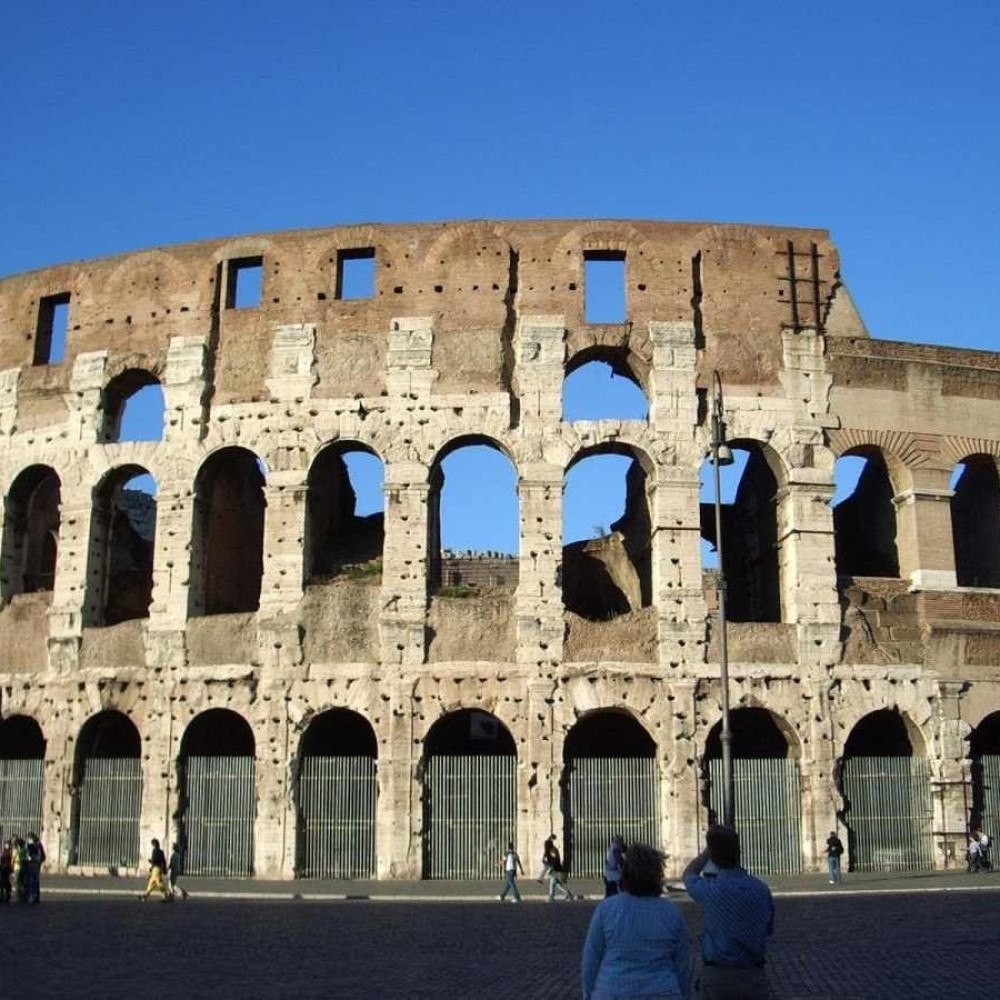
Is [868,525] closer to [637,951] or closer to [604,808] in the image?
[604,808]

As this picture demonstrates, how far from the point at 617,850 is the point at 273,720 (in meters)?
Result: 7.81

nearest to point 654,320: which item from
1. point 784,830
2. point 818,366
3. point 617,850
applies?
point 818,366

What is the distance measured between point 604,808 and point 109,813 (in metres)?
8.59

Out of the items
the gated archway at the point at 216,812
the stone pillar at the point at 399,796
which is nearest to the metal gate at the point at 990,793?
the stone pillar at the point at 399,796

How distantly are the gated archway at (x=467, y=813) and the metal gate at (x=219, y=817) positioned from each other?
306 cm

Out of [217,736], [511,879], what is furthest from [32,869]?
[217,736]

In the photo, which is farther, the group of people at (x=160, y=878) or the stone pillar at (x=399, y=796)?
the stone pillar at (x=399, y=796)

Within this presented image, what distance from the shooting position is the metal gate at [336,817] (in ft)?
65.2

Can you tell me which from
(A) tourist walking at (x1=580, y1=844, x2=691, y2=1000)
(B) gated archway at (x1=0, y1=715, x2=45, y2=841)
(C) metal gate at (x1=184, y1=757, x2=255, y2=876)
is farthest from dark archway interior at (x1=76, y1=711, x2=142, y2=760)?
(A) tourist walking at (x1=580, y1=844, x2=691, y2=1000)

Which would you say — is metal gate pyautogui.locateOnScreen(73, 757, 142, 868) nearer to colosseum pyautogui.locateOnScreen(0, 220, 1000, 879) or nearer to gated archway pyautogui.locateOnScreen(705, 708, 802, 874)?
colosseum pyautogui.locateOnScreen(0, 220, 1000, 879)

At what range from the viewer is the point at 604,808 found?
19.8 m

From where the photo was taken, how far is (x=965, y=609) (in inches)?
833

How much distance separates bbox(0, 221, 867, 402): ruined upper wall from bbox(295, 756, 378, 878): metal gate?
21.6 ft

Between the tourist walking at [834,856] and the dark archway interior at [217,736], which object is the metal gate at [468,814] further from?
the tourist walking at [834,856]
